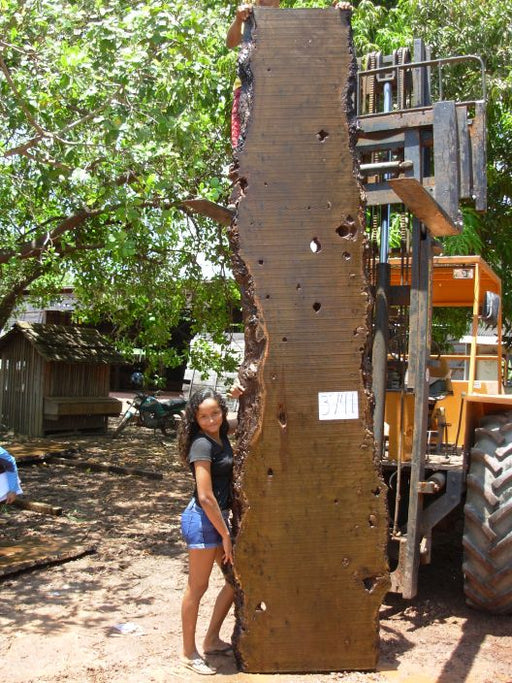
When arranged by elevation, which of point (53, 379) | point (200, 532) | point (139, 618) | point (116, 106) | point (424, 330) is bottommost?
point (139, 618)

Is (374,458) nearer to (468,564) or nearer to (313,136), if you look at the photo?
(468,564)

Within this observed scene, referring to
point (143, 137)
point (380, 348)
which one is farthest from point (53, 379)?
point (380, 348)

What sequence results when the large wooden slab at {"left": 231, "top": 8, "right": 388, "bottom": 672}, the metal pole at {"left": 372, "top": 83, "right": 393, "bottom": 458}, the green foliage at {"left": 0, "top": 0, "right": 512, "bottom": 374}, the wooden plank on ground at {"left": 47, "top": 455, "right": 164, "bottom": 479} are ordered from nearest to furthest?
the large wooden slab at {"left": 231, "top": 8, "right": 388, "bottom": 672}
the metal pole at {"left": 372, "top": 83, "right": 393, "bottom": 458}
the green foliage at {"left": 0, "top": 0, "right": 512, "bottom": 374}
the wooden plank on ground at {"left": 47, "top": 455, "right": 164, "bottom": 479}

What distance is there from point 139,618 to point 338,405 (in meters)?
2.25

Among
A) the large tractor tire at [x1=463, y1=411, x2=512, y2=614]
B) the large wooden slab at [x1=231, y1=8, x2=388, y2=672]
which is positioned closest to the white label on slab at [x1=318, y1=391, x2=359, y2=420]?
the large wooden slab at [x1=231, y1=8, x2=388, y2=672]

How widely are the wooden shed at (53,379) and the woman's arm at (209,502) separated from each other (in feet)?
32.5

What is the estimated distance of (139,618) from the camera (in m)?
5.20

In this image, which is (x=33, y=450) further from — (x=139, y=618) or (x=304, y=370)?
(x=304, y=370)

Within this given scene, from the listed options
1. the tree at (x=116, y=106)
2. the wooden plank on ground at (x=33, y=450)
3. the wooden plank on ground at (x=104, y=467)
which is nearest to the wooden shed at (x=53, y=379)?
the wooden plank on ground at (x=33, y=450)

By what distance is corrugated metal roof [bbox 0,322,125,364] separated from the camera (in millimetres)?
13755

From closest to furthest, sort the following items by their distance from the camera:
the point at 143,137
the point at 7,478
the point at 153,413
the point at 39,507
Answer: the point at 7,478 → the point at 143,137 → the point at 39,507 → the point at 153,413

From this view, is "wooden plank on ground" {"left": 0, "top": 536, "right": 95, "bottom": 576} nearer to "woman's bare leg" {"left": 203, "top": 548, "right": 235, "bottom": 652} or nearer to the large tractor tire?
"woman's bare leg" {"left": 203, "top": 548, "right": 235, "bottom": 652}

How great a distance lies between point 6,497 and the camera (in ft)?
19.0

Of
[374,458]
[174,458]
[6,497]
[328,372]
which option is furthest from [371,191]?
[174,458]
